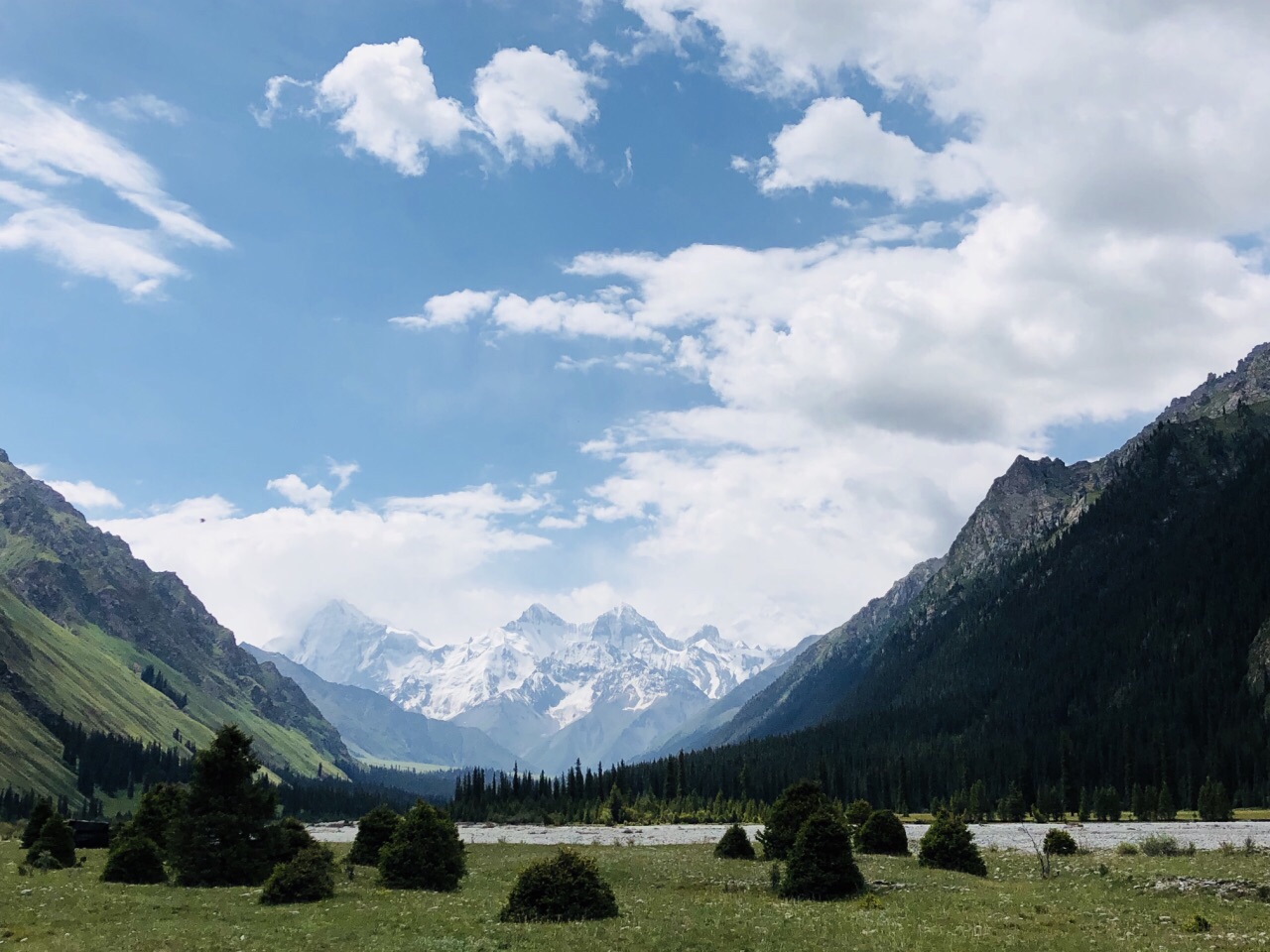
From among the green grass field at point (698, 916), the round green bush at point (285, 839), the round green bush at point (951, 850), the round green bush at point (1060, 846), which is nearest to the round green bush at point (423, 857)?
the green grass field at point (698, 916)

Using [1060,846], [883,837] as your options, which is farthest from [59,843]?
[1060,846]

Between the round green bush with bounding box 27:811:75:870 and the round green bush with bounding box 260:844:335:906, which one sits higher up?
the round green bush with bounding box 260:844:335:906

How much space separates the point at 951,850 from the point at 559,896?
28653 millimetres

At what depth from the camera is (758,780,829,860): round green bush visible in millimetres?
60281

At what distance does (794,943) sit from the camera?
3072cm

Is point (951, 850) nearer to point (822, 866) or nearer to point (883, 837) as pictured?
point (822, 866)

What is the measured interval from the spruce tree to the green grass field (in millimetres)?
2973

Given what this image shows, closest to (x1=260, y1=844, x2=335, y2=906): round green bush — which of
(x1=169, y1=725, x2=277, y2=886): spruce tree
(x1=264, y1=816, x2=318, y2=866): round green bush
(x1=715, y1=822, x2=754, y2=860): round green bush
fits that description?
(x1=169, y1=725, x2=277, y2=886): spruce tree

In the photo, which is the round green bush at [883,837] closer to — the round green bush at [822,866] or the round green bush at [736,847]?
the round green bush at [736,847]

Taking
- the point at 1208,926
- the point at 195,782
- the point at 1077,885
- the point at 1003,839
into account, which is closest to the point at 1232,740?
the point at 1003,839

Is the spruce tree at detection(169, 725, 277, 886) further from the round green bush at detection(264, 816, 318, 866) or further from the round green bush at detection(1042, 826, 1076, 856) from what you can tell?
the round green bush at detection(1042, 826, 1076, 856)

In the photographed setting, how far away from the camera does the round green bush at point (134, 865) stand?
53.3 m

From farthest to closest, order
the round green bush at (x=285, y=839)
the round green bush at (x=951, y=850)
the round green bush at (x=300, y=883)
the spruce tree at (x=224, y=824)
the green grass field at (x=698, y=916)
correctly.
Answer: the round green bush at (x=285, y=839)
the round green bush at (x=951, y=850)
the spruce tree at (x=224, y=824)
the round green bush at (x=300, y=883)
the green grass field at (x=698, y=916)

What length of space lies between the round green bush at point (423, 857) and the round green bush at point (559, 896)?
1274 cm
